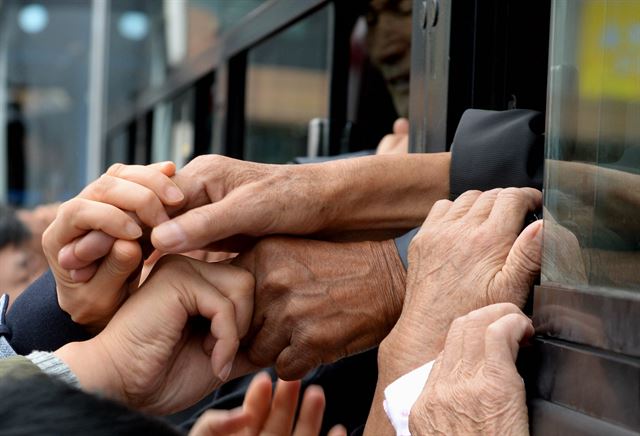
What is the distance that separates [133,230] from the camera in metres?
1.38

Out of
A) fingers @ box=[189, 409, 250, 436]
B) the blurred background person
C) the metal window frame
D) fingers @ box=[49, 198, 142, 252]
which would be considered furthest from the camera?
the blurred background person

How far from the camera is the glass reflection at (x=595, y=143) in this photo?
1019 millimetres

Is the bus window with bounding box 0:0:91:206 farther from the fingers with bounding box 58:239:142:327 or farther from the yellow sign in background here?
the yellow sign in background

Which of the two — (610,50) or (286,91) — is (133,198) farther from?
(286,91)

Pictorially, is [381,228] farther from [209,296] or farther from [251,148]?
[251,148]

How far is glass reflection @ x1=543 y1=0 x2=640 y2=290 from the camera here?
102cm

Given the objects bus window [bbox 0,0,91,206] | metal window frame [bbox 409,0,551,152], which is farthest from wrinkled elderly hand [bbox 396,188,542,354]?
bus window [bbox 0,0,91,206]

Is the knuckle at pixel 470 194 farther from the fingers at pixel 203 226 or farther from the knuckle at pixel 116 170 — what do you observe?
the knuckle at pixel 116 170

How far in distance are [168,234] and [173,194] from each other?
0.06m

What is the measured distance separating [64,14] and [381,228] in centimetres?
998

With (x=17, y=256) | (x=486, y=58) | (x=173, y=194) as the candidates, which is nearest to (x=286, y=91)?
(x=17, y=256)

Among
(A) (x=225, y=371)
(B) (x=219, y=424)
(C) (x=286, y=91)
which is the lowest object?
(B) (x=219, y=424)

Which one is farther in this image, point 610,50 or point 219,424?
point 219,424

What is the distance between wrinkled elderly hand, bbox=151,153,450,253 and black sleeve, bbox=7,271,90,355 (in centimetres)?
30
